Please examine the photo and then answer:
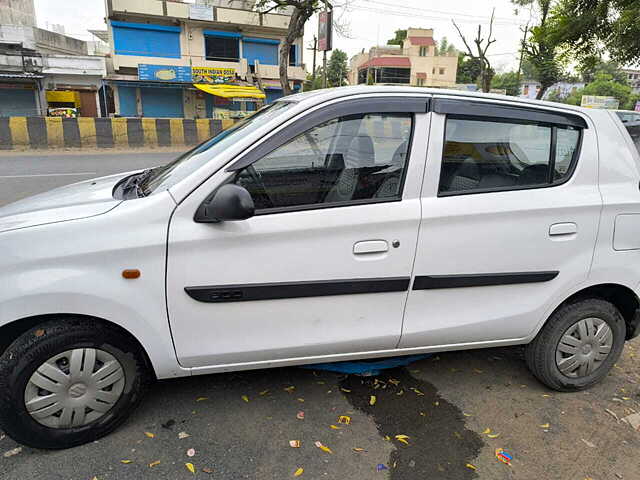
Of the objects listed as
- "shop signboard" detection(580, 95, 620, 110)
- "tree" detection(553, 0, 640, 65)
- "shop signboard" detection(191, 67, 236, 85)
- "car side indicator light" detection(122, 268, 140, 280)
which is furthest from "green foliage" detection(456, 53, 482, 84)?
"car side indicator light" detection(122, 268, 140, 280)

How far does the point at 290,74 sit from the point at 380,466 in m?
33.1

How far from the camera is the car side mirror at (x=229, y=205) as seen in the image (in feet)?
7.13

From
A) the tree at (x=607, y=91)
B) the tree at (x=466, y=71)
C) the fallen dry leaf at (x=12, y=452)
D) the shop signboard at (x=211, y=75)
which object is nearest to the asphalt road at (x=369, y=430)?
the fallen dry leaf at (x=12, y=452)

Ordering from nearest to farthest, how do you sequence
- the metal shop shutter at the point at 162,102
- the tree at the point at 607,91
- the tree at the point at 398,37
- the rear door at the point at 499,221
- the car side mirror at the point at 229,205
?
the car side mirror at the point at 229,205 → the rear door at the point at 499,221 → the metal shop shutter at the point at 162,102 → the tree at the point at 607,91 → the tree at the point at 398,37

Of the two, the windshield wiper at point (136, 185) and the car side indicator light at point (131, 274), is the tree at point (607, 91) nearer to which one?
the windshield wiper at point (136, 185)

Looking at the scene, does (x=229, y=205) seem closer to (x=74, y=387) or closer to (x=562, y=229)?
(x=74, y=387)

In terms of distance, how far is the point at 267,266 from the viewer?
2.36 m

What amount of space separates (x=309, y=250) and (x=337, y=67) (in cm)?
7037

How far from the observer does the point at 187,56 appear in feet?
102

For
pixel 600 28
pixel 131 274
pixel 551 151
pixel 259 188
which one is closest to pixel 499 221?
pixel 551 151

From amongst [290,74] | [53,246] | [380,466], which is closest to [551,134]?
[380,466]

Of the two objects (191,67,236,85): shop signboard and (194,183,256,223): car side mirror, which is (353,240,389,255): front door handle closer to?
(194,183,256,223): car side mirror

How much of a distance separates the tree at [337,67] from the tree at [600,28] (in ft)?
200

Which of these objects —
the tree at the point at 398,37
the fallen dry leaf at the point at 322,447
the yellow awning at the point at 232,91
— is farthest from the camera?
the tree at the point at 398,37
